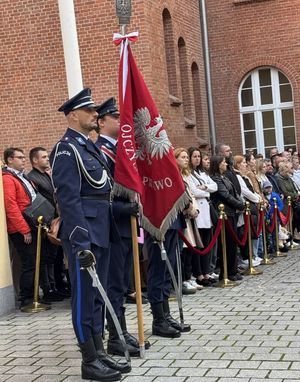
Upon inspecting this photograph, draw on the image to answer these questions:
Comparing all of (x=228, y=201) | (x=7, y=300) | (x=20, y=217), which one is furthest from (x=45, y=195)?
(x=228, y=201)

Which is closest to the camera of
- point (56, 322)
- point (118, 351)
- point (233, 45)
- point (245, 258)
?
point (118, 351)

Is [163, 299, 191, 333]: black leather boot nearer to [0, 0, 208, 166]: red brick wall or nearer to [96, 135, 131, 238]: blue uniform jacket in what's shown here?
[96, 135, 131, 238]: blue uniform jacket

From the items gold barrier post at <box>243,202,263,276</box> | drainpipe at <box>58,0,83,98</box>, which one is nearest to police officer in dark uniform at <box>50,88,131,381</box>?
drainpipe at <box>58,0,83,98</box>

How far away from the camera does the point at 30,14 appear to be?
47.8ft

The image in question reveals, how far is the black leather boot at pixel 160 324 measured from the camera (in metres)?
6.18

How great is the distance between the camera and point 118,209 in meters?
5.42

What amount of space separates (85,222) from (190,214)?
3.21 meters

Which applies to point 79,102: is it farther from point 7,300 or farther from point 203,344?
point 7,300

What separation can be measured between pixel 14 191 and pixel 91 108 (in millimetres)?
3186

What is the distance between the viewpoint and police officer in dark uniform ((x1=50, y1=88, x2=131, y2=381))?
193 inches

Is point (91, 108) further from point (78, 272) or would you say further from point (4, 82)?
point (4, 82)

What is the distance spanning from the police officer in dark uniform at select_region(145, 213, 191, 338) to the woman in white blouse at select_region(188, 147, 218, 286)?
2.44m

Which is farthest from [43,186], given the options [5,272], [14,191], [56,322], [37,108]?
[37,108]

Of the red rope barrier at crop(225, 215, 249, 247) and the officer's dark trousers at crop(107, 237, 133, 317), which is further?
the red rope barrier at crop(225, 215, 249, 247)
